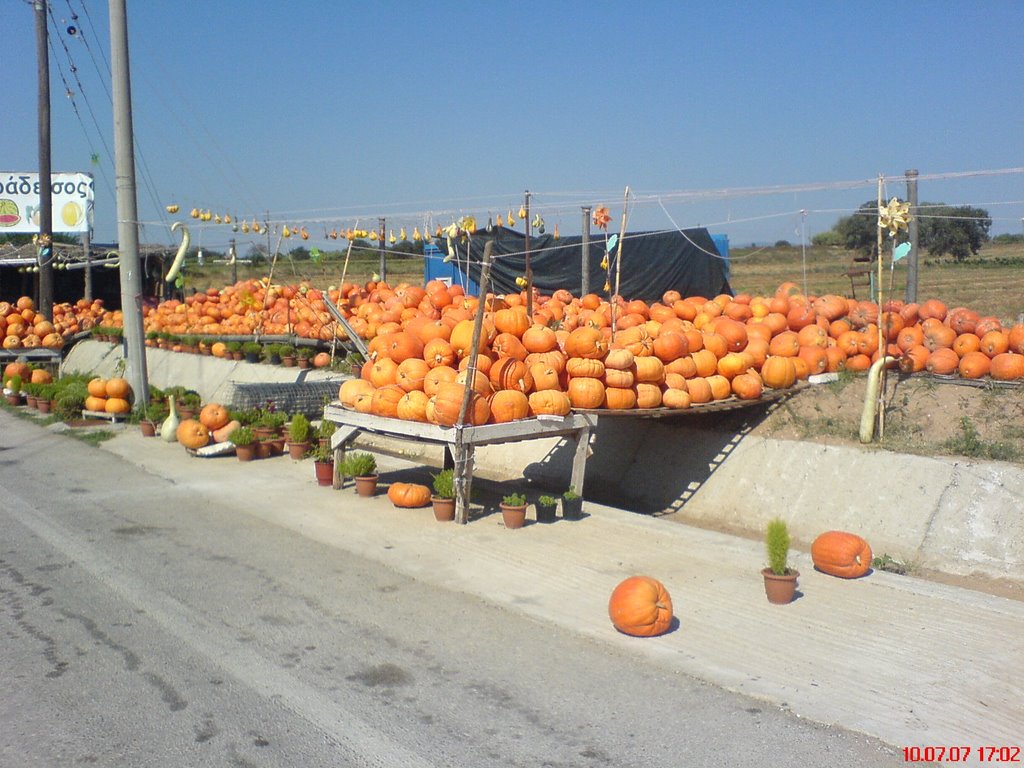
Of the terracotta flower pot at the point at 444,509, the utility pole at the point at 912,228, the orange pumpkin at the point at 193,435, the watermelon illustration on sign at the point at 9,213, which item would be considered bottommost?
the terracotta flower pot at the point at 444,509

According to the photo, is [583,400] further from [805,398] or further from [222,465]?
[222,465]

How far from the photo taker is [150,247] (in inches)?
1219

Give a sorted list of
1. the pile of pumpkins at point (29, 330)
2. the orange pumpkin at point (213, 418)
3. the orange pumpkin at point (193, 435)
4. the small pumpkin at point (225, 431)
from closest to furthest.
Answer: the orange pumpkin at point (193, 435)
the small pumpkin at point (225, 431)
the orange pumpkin at point (213, 418)
the pile of pumpkins at point (29, 330)

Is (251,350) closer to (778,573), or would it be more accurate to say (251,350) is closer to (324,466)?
(324,466)

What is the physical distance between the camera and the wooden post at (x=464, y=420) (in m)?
9.16

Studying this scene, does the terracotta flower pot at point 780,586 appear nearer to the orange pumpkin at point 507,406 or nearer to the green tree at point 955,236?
the orange pumpkin at point 507,406

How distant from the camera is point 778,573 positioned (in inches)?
277

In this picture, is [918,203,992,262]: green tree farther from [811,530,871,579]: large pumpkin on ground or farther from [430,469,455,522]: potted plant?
[811,530,871,579]: large pumpkin on ground

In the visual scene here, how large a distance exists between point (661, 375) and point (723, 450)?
5.06ft

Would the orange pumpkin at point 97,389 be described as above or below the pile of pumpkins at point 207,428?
above

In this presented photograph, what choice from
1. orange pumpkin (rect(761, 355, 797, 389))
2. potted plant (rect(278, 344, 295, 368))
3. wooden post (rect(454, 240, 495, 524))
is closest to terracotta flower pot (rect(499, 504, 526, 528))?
wooden post (rect(454, 240, 495, 524))

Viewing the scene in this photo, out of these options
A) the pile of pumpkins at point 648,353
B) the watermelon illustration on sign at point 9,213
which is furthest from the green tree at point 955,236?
the watermelon illustration on sign at point 9,213

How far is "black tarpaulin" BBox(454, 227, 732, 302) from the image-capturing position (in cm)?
2313

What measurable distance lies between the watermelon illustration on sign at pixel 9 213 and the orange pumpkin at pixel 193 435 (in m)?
27.4
